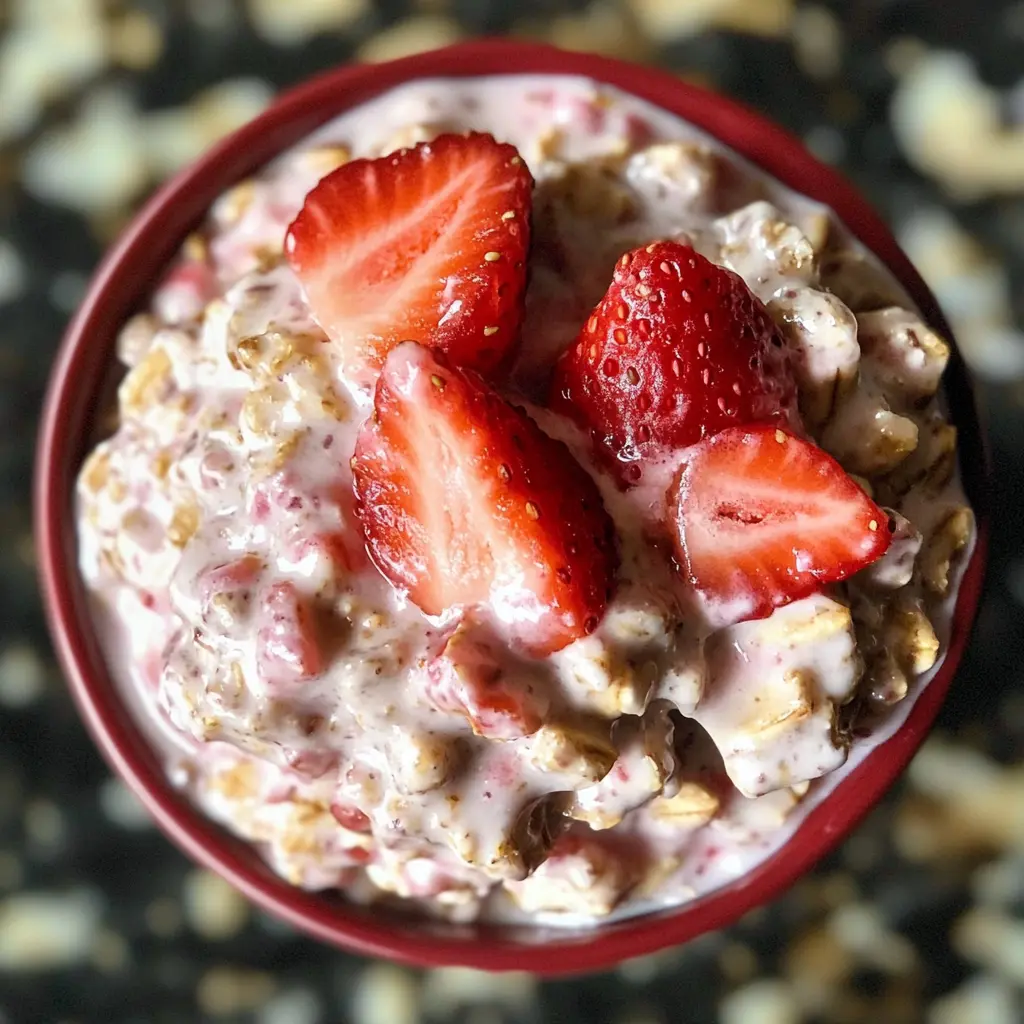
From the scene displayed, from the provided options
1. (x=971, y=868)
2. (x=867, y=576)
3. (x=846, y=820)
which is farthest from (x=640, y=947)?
(x=971, y=868)

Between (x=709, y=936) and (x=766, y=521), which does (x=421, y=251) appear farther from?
(x=709, y=936)

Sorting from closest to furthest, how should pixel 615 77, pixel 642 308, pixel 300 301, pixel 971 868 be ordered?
pixel 642 308
pixel 300 301
pixel 615 77
pixel 971 868

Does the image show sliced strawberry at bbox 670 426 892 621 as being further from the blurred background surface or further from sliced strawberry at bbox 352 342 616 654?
the blurred background surface

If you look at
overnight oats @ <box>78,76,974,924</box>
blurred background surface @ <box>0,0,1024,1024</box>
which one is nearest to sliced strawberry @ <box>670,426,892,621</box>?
overnight oats @ <box>78,76,974,924</box>

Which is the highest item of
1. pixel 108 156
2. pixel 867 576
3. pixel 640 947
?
pixel 108 156

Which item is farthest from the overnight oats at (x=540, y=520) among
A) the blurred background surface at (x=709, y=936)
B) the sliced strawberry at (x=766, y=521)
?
the blurred background surface at (x=709, y=936)

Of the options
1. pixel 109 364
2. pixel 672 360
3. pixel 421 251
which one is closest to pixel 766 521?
pixel 672 360

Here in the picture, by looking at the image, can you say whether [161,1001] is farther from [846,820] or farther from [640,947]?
[846,820]
